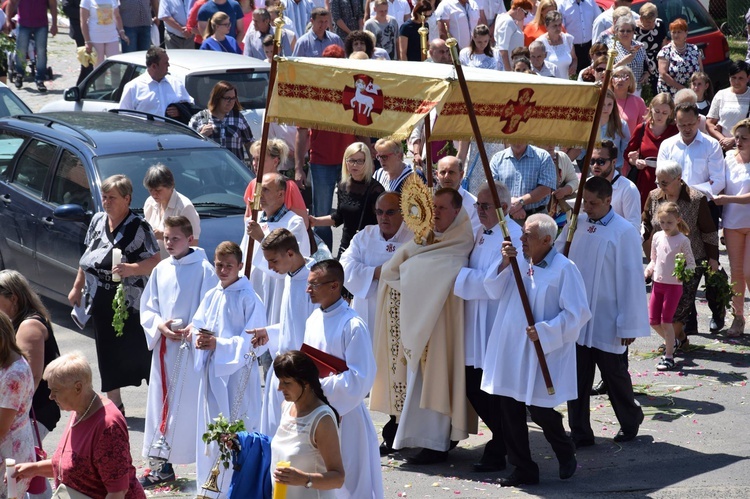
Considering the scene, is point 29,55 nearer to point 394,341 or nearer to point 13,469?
point 394,341

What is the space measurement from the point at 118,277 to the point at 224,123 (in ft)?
13.8

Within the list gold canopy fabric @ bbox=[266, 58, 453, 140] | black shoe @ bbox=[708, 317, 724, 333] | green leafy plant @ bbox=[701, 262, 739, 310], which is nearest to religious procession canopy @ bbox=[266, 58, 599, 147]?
gold canopy fabric @ bbox=[266, 58, 453, 140]

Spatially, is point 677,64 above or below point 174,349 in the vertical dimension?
above

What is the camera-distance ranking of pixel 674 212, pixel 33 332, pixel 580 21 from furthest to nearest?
pixel 580 21 < pixel 674 212 < pixel 33 332

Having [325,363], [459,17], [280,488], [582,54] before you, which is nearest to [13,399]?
[280,488]

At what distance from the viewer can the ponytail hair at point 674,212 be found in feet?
34.5

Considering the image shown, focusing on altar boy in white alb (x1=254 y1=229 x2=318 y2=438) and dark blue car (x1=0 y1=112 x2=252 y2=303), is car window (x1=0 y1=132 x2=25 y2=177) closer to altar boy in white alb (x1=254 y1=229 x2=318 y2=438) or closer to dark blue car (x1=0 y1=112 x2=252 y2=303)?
dark blue car (x1=0 y1=112 x2=252 y2=303)

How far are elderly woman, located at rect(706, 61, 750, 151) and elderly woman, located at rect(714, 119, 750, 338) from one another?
2024mm

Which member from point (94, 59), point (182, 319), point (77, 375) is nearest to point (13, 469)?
point (77, 375)

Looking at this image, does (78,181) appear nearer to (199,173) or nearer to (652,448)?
(199,173)

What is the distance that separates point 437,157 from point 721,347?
12.7ft

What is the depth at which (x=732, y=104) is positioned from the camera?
1360 cm

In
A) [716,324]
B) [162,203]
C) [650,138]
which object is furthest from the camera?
[650,138]

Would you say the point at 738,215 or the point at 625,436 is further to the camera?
the point at 738,215
